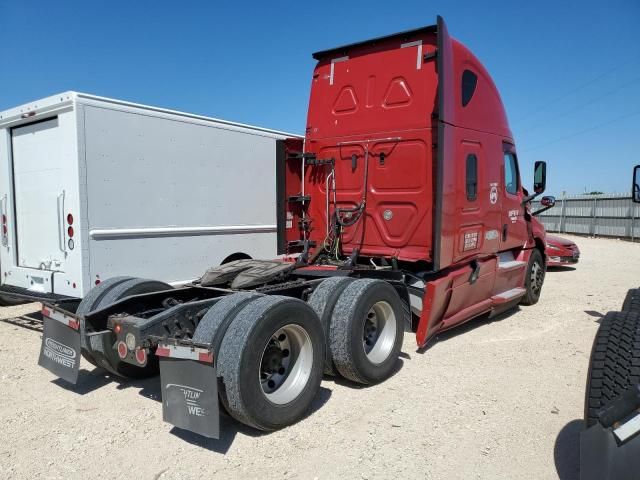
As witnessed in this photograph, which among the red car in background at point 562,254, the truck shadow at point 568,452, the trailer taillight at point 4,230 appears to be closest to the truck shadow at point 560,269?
the red car in background at point 562,254

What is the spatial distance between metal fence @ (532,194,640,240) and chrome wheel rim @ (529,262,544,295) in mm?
16402

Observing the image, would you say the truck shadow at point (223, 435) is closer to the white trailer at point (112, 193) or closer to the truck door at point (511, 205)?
the white trailer at point (112, 193)

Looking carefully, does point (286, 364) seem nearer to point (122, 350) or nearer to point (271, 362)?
point (271, 362)

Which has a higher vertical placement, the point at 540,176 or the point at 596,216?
the point at 540,176

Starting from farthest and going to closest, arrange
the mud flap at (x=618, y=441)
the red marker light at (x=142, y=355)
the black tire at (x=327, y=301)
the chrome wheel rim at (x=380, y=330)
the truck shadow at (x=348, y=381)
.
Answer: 1. the chrome wheel rim at (x=380, y=330)
2. the truck shadow at (x=348, y=381)
3. the black tire at (x=327, y=301)
4. the red marker light at (x=142, y=355)
5. the mud flap at (x=618, y=441)

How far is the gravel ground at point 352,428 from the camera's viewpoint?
3.12m

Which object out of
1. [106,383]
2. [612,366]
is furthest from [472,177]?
[106,383]

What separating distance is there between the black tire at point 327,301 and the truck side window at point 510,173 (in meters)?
3.64

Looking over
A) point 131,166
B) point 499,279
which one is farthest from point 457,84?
point 131,166

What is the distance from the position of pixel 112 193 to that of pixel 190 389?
3559 millimetres

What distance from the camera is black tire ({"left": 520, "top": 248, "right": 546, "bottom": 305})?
26.2ft

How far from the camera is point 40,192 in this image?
20.1 ft

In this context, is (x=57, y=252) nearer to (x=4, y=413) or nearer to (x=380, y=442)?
(x=4, y=413)

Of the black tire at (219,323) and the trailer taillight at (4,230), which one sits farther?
the trailer taillight at (4,230)
